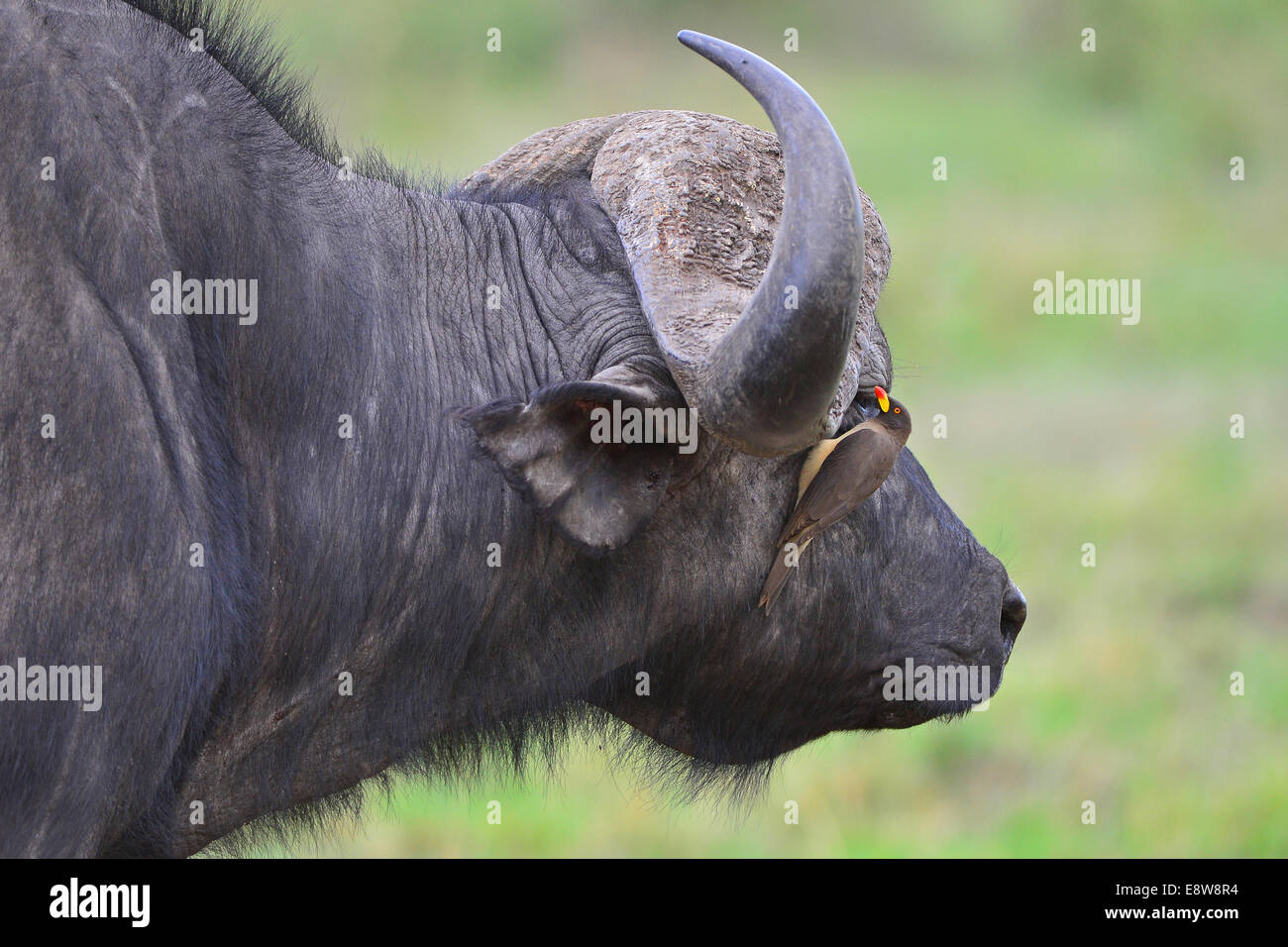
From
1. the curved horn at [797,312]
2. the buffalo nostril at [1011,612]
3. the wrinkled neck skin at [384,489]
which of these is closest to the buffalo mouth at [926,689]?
the buffalo nostril at [1011,612]

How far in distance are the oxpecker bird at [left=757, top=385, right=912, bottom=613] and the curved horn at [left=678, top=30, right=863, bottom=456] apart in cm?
41

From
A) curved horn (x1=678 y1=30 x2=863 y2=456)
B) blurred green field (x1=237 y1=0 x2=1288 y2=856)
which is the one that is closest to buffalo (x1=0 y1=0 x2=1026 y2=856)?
curved horn (x1=678 y1=30 x2=863 y2=456)

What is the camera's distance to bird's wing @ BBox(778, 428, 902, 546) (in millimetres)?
3820

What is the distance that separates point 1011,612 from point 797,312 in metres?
1.65

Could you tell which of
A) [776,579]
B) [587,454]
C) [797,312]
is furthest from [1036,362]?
[797,312]

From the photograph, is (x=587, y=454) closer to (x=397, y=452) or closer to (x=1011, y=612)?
(x=397, y=452)

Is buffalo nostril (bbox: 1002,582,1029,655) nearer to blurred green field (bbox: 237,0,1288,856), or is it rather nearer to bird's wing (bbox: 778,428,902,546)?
bird's wing (bbox: 778,428,902,546)

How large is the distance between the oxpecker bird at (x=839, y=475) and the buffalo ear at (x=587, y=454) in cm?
40

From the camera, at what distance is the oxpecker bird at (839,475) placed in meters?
3.83

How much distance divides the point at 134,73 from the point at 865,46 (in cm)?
2432

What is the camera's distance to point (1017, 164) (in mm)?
21953

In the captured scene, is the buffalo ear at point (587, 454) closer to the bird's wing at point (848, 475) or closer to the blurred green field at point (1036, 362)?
the bird's wing at point (848, 475)

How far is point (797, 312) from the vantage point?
3.22 m

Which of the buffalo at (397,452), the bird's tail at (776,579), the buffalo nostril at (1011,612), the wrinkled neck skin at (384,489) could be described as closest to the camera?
the buffalo at (397,452)
